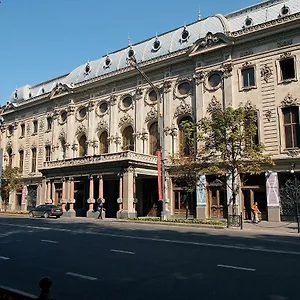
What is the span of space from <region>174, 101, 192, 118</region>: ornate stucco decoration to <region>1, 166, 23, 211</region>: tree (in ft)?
83.2

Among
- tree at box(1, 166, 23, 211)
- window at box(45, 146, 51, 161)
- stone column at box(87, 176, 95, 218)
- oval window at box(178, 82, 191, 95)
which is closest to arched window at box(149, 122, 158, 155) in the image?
oval window at box(178, 82, 191, 95)

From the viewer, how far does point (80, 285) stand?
24.6 feet

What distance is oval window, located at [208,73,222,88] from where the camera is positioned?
33406 millimetres

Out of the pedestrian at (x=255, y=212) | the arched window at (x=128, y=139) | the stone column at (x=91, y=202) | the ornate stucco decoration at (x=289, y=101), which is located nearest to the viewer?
the pedestrian at (x=255, y=212)

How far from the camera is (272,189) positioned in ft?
92.9

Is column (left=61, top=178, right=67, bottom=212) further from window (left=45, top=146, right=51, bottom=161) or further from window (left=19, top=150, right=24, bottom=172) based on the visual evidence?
window (left=19, top=150, right=24, bottom=172)

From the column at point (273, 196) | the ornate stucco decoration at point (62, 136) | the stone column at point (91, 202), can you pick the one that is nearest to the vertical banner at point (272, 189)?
the column at point (273, 196)

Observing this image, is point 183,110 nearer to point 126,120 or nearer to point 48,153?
point 126,120

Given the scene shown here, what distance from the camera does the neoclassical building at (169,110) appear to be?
29.5 meters

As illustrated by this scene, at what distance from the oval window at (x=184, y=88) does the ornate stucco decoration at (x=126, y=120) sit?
21.4 ft

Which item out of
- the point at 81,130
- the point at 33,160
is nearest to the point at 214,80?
the point at 81,130

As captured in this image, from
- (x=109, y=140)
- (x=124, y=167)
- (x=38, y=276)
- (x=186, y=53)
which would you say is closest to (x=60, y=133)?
(x=109, y=140)

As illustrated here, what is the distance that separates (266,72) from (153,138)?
1342 centimetres

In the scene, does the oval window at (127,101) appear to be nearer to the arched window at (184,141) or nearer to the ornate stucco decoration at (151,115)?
the ornate stucco decoration at (151,115)
